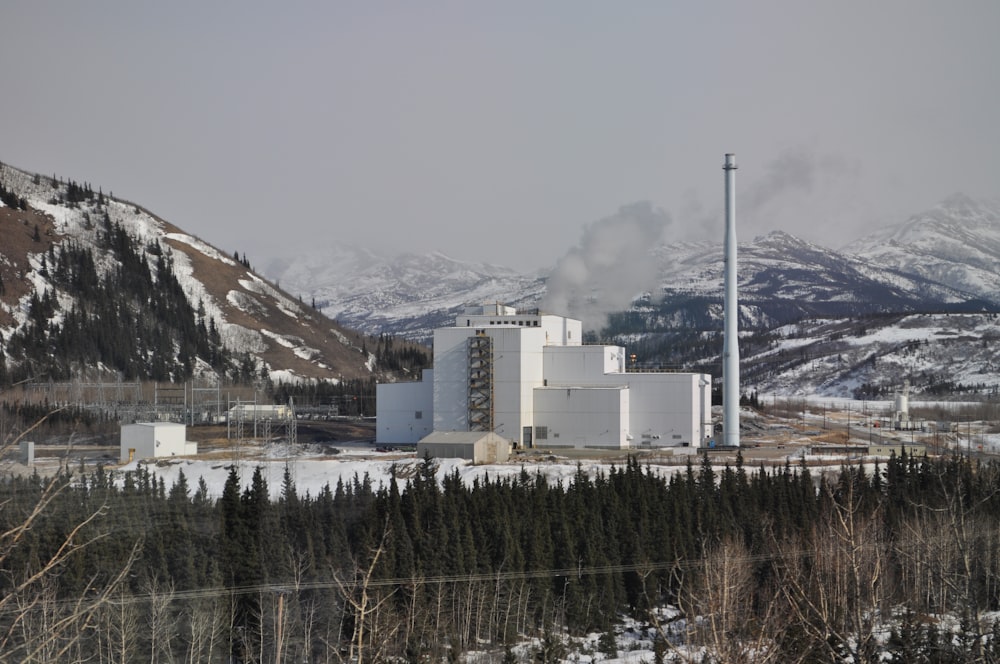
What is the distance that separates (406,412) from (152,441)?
17180 millimetres

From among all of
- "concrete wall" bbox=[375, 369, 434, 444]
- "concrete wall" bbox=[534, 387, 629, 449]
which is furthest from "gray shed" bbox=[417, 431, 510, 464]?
"concrete wall" bbox=[375, 369, 434, 444]

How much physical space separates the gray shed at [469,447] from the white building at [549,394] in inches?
161

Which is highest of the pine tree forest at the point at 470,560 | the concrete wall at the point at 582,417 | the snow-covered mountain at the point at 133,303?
the snow-covered mountain at the point at 133,303

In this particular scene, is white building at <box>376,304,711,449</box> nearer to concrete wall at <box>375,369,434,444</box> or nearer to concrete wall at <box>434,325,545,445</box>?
concrete wall at <box>434,325,545,445</box>

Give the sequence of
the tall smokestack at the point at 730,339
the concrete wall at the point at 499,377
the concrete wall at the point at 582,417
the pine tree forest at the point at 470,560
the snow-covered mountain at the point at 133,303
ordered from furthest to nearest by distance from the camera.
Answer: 1. the snow-covered mountain at the point at 133,303
2. the tall smokestack at the point at 730,339
3. the concrete wall at the point at 499,377
4. the concrete wall at the point at 582,417
5. the pine tree forest at the point at 470,560

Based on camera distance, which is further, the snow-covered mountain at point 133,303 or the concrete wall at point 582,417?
the snow-covered mountain at point 133,303

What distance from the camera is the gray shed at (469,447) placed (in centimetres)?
6175

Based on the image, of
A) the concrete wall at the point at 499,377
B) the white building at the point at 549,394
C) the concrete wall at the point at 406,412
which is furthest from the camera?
the concrete wall at the point at 406,412

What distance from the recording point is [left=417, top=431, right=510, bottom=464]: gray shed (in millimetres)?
61750

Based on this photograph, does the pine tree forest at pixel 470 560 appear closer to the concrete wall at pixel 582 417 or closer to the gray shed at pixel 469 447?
the gray shed at pixel 469 447

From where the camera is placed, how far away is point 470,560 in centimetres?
4097

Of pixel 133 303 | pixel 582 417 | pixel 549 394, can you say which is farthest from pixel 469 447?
pixel 133 303

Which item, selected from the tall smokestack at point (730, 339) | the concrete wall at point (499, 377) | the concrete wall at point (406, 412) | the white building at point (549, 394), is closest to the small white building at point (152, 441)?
the concrete wall at point (406, 412)

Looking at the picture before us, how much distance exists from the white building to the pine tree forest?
670 inches
